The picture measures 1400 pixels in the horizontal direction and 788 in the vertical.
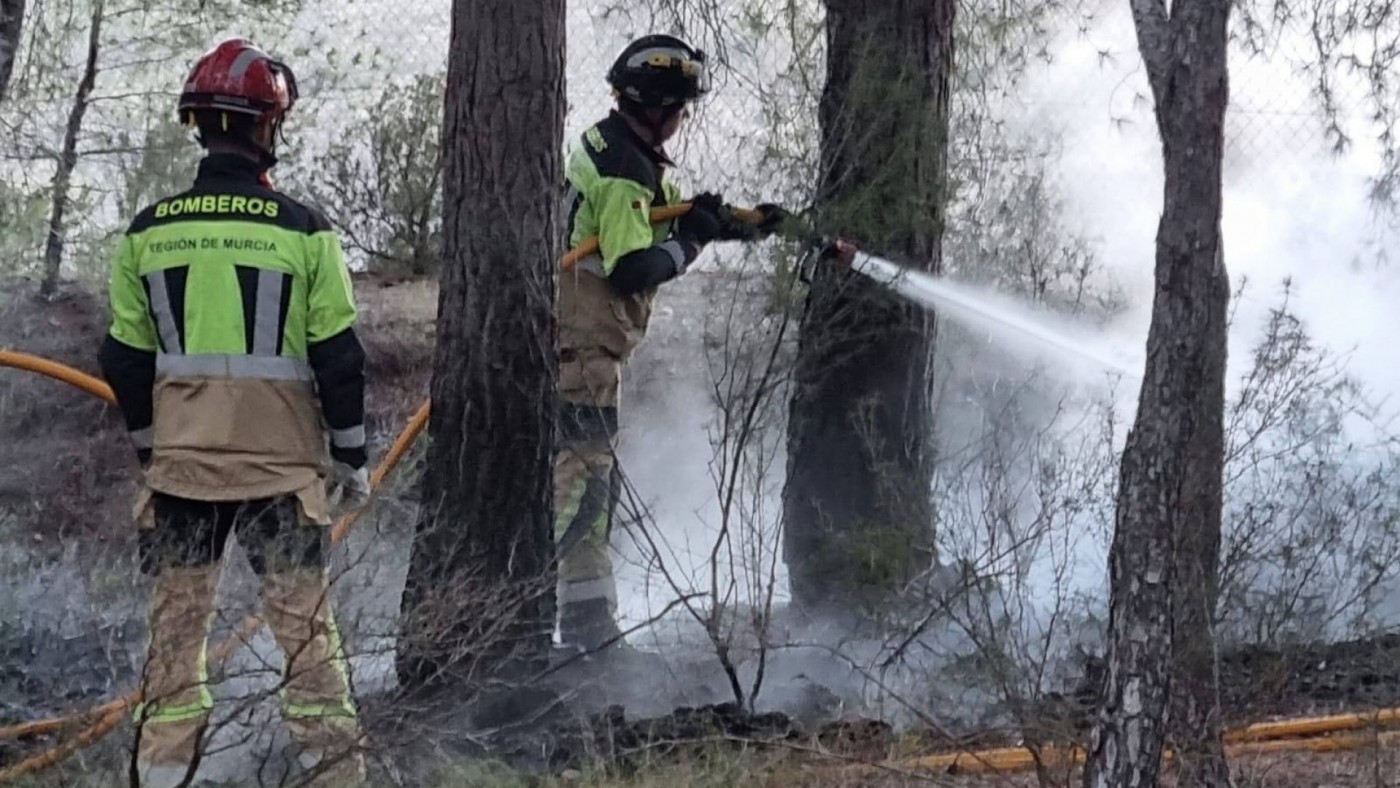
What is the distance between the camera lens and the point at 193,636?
377 cm

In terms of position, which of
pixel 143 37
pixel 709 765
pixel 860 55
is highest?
pixel 143 37

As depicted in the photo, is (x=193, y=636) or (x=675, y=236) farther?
(x=675, y=236)

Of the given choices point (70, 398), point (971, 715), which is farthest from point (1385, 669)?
point (70, 398)

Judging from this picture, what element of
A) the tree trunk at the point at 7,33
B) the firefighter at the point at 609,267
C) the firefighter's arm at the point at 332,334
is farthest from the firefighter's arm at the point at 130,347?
the firefighter at the point at 609,267

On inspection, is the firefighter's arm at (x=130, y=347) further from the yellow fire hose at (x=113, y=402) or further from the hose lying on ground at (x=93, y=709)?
the hose lying on ground at (x=93, y=709)

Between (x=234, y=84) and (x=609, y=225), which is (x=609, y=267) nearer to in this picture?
(x=609, y=225)

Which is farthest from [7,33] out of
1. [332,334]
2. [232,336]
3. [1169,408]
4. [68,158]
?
[1169,408]

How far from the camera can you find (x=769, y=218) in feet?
17.3

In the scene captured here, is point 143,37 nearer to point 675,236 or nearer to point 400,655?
point 675,236

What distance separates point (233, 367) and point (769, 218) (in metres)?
1.77

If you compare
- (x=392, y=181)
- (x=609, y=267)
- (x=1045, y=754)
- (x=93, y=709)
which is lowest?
(x=1045, y=754)

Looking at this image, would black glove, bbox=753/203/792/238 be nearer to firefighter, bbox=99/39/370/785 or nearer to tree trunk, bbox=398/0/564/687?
tree trunk, bbox=398/0/564/687

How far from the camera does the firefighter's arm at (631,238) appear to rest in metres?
5.45

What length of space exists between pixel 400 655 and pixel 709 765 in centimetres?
85
